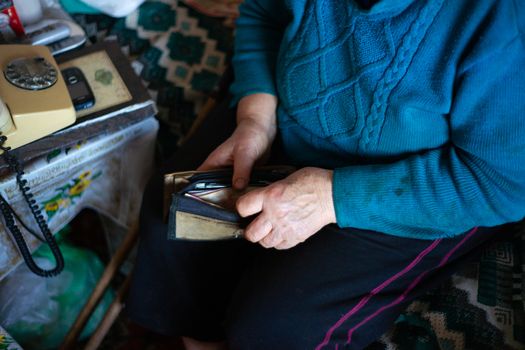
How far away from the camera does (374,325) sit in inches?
34.6

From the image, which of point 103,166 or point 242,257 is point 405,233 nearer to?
point 242,257

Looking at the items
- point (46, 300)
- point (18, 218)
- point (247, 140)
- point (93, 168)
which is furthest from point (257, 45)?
point (46, 300)

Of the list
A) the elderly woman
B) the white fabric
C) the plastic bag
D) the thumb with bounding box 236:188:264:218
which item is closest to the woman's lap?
the elderly woman

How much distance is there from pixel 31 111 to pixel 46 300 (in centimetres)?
57

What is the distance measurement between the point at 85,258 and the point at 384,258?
0.82 metres

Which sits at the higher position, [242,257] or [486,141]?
[486,141]

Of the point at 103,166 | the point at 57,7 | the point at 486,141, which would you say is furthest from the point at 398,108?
the point at 57,7

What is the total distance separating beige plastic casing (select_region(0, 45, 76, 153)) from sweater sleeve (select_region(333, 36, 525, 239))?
490 mm

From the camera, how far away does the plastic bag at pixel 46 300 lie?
117 cm

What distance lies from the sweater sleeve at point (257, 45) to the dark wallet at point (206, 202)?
0.67 ft

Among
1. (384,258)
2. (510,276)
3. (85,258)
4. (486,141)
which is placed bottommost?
(85,258)

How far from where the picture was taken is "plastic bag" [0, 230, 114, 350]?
3.84ft

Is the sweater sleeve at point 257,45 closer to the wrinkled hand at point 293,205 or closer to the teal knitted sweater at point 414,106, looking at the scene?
the teal knitted sweater at point 414,106

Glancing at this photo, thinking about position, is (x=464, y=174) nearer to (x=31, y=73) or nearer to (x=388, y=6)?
(x=388, y=6)
